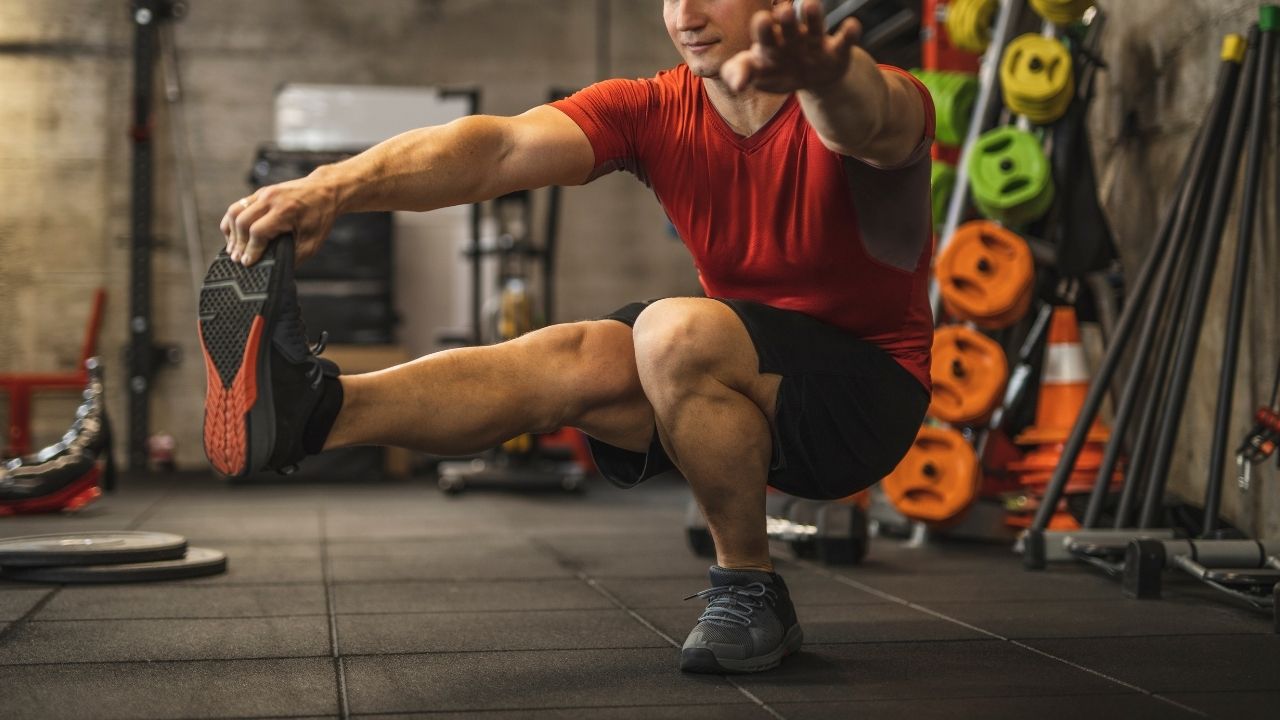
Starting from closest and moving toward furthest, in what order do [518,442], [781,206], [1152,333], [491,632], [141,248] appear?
[781,206] → [491,632] → [1152,333] → [518,442] → [141,248]

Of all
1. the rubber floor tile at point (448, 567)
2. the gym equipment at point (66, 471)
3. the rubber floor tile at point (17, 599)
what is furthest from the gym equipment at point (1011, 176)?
the gym equipment at point (66, 471)

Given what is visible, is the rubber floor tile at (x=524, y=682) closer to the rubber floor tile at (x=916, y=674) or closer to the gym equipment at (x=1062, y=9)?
the rubber floor tile at (x=916, y=674)

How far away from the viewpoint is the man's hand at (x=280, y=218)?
1494mm

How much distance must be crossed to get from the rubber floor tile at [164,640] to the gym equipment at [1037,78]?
7.25 feet

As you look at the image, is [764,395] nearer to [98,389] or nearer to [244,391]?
[244,391]

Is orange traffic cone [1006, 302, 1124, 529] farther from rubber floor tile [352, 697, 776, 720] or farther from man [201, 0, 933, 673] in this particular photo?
rubber floor tile [352, 697, 776, 720]

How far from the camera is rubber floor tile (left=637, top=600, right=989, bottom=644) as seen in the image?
6.77 ft

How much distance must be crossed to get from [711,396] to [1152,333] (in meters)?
1.62

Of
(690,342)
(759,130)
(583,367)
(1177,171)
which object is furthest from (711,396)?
(1177,171)

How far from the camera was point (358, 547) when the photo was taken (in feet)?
11.2

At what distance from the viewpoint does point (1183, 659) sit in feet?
Result: 6.13

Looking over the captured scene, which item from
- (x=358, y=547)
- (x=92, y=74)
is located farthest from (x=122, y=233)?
(x=358, y=547)

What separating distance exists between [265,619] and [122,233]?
16.8 ft

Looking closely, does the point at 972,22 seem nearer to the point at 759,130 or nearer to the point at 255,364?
the point at 759,130
